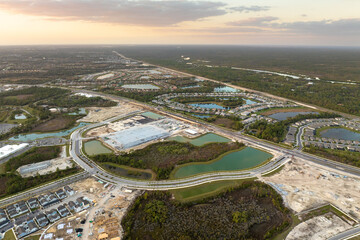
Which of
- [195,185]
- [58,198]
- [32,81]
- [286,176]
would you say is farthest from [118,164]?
[32,81]

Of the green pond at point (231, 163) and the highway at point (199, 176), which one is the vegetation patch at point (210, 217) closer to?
the highway at point (199, 176)

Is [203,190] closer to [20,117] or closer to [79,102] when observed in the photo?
[20,117]

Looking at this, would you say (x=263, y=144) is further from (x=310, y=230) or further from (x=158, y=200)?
(x=158, y=200)

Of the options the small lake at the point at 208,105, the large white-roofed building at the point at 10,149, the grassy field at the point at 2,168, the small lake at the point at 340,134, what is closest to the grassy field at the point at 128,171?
the grassy field at the point at 2,168

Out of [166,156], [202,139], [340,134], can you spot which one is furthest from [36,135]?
[340,134]

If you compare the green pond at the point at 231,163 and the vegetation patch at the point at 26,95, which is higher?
the vegetation patch at the point at 26,95

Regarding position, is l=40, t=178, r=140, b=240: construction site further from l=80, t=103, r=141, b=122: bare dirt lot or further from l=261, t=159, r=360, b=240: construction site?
l=80, t=103, r=141, b=122: bare dirt lot

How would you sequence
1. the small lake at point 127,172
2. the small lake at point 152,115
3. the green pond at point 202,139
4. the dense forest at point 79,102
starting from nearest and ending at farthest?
the small lake at point 127,172 → the green pond at point 202,139 → the small lake at point 152,115 → the dense forest at point 79,102

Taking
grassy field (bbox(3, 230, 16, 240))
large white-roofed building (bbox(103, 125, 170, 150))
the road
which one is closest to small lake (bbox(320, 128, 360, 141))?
the road
